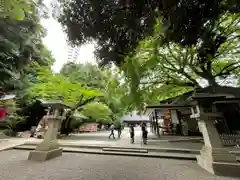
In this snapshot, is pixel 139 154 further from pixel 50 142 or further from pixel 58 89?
pixel 58 89

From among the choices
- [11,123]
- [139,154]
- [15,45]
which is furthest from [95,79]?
[139,154]

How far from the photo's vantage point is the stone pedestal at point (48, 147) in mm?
5168

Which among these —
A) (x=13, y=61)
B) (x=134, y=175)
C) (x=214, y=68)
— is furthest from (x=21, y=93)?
(x=214, y=68)

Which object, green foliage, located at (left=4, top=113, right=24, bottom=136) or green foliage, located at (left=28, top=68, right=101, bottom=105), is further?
green foliage, located at (left=4, top=113, right=24, bottom=136)

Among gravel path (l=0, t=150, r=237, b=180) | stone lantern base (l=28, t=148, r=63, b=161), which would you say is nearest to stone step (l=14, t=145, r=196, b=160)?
gravel path (l=0, t=150, r=237, b=180)

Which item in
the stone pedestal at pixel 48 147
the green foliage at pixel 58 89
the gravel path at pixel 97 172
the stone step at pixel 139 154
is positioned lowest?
the gravel path at pixel 97 172

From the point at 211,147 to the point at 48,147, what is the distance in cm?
645

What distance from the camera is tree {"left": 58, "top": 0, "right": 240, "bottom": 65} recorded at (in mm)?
2109

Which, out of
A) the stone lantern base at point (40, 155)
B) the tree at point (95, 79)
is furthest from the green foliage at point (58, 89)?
the stone lantern base at point (40, 155)

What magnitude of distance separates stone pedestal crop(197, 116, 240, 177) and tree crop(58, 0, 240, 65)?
11.9ft

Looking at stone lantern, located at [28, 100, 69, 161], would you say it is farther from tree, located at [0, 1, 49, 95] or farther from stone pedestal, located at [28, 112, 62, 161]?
tree, located at [0, 1, 49, 95]

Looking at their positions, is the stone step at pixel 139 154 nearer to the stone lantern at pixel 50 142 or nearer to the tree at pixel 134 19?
the stone lantern at pixel 50 142

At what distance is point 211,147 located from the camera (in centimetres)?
441

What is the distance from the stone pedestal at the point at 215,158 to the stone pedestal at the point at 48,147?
6065 mm
